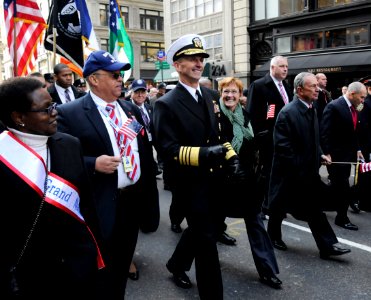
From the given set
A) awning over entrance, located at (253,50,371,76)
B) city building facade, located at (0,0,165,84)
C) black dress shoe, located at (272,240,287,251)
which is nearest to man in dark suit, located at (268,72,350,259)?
black dress shoe, located at (272,240,287,251)

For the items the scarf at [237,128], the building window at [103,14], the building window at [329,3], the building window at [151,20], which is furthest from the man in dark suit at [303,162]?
the building window at [151,20]

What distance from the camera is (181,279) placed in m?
3.84

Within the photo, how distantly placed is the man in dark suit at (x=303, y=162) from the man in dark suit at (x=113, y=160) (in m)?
1.77

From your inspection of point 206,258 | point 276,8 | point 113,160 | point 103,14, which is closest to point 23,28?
point 113,160

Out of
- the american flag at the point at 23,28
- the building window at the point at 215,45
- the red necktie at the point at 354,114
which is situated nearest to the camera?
the red necktie at the point at 354,114

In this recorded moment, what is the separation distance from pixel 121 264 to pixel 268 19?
60.7ft

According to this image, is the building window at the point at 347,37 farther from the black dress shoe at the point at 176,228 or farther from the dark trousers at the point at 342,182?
the black dress shoe at the point at 176,228

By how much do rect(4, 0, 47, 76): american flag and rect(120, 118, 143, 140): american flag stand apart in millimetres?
4647

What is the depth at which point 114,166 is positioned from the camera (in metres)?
2.79

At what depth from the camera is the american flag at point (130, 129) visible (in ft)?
9.93

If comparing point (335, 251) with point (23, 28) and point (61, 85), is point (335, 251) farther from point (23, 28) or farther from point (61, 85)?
point (23, 28)

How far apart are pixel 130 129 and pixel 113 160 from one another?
1.18ft

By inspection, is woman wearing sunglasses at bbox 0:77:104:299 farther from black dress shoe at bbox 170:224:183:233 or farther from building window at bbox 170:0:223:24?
building window at bbox 170:0:223:24

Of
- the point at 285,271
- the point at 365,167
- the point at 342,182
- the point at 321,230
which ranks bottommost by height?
the point at 285,271
